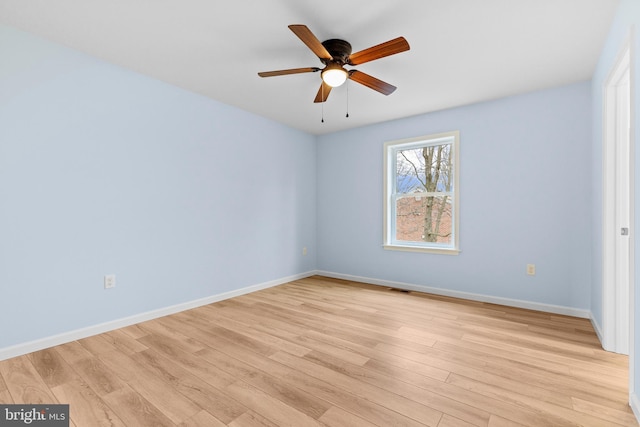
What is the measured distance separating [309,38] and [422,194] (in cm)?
282

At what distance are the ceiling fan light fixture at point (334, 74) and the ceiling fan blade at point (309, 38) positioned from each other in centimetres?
8

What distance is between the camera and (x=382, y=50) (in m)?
2.03

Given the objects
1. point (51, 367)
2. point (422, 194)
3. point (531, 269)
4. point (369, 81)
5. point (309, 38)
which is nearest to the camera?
point (309, 38)

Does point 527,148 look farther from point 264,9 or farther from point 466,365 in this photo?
point 264,9

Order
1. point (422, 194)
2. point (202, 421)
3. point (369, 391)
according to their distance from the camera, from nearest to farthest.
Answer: point (202, 421), point (369, 391), point (422, 194)

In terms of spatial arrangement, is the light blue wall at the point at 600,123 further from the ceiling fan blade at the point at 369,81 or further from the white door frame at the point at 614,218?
the ceiling fan blade at the point at 369,81

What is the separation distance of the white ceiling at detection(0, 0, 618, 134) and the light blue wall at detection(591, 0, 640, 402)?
0.42 ft

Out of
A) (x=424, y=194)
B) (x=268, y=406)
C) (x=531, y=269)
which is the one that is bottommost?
(x=268, y=406)

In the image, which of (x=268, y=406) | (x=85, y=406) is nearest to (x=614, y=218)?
(x=268, y=406)

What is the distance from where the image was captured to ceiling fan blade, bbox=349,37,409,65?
192cm

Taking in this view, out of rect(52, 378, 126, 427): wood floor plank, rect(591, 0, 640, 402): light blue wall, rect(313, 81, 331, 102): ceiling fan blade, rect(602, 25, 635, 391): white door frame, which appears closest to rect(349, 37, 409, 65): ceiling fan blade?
rect(313, 81, 331, 102): ceiling fan blade

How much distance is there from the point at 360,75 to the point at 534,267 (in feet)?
9.09

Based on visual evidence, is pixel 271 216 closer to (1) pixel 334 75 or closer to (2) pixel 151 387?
(1) pixel 334 75

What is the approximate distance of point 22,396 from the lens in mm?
1699
